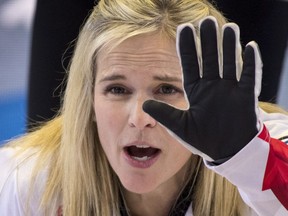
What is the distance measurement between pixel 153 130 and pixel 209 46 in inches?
10.5

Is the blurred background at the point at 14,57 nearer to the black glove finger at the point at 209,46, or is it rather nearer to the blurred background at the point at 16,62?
the blurred background at the point at 16,62

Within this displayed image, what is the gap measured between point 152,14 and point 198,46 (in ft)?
1.00

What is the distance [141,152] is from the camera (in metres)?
1.12

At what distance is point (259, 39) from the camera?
177 centimetres

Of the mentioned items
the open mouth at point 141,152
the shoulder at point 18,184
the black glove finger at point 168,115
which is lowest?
the shoulder at point 18,184

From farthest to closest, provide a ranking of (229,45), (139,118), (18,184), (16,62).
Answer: (16,62) → (18,184) → (139,118) → (229,45)

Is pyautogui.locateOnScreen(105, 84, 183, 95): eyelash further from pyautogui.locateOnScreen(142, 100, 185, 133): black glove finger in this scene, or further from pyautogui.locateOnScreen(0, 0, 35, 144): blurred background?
pyautogui.locateOnScreen(0, 0, 35, 144): blurred background

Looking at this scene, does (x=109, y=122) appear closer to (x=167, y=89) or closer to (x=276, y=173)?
(x=167, y=89)

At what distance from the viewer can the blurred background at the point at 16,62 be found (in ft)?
5.99

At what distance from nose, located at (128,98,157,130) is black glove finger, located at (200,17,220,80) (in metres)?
0.23

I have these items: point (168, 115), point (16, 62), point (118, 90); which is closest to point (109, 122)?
point (118, 90)

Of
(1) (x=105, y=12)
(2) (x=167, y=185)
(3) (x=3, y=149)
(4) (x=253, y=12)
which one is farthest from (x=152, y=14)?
(4) (x=253, y=12)

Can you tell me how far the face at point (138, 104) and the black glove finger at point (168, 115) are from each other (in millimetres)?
192

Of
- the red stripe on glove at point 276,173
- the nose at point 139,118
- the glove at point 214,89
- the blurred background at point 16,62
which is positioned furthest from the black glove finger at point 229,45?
the blurred background at point 16,62
